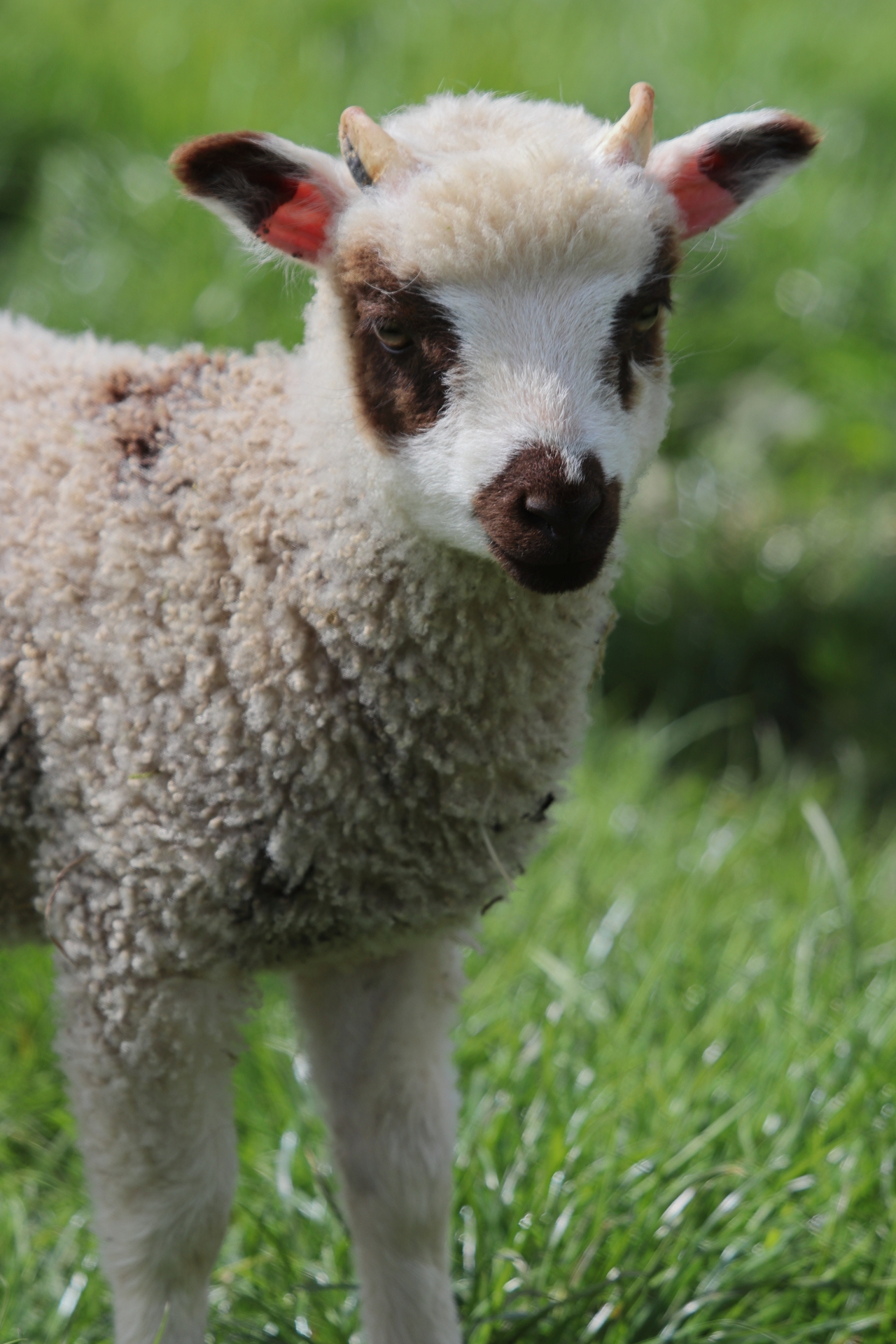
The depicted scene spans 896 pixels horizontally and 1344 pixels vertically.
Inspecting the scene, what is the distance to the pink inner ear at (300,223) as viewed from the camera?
2.27m

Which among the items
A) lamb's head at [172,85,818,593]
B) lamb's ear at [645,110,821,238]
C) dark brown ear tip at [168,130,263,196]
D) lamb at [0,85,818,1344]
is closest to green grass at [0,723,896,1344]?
lamb at [0,85,818,1344]

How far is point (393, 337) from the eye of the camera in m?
2.15

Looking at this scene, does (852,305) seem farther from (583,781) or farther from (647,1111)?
(647,1111)

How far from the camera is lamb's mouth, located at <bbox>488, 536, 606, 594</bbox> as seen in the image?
6.70 feet

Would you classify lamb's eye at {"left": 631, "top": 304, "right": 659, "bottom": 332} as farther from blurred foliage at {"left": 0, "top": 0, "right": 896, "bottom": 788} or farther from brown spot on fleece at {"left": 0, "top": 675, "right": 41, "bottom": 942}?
blurred foliage at {"left": 0, "top": 0, "right": 896, "bottom": 788}

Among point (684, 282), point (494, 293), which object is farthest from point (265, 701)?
point (684, 282)

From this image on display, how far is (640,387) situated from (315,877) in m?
0.88

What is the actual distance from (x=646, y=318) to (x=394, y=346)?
383mm

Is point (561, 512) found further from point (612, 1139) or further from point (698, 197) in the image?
point (612, 1139)

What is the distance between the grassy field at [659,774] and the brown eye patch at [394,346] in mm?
819

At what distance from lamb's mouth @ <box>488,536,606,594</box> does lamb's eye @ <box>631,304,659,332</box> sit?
0.37m

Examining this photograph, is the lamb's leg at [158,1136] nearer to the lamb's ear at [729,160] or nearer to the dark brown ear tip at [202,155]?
the dark brown ear tip at [202,155]

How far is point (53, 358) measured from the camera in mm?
2650

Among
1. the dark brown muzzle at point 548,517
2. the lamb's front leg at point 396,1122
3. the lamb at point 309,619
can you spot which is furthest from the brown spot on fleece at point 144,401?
the lamb's front leg at point 396,1122
